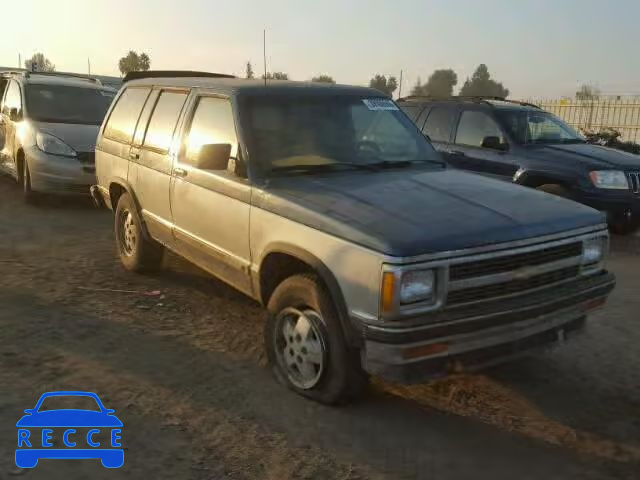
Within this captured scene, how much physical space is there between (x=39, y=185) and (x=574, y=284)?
24.7 ft

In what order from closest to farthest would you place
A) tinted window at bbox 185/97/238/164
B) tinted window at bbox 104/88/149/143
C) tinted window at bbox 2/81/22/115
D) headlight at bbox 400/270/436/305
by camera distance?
1. headlight at bbox 400/270/436/305
2. tinted window at bbox 185/97/238/164
3. tinted window at bbox 104/88/149/143
4. tinted window at bbox 2/81/22/115

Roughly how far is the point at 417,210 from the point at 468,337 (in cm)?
73

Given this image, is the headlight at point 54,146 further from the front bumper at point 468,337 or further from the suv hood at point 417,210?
the front bumper at point 468,337

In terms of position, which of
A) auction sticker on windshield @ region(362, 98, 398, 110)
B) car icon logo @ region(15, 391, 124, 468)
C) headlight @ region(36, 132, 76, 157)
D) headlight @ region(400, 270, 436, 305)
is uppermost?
auction sticker on windshield @ region(362, 98, 398, 110)

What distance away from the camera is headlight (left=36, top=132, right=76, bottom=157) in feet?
28.2

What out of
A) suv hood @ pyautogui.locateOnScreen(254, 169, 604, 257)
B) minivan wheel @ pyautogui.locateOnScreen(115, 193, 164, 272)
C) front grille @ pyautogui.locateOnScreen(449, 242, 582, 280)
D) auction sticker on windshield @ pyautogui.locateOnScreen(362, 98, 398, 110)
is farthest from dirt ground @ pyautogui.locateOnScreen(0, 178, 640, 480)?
auction sticker on windshield @ pyautogui.locateOnScreen(362, 98, 398, 110)

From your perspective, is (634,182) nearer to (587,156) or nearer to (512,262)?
(587,156)

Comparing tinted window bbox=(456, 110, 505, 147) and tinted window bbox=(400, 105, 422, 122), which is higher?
tinted window bbox=(400, 105, 422, 122)

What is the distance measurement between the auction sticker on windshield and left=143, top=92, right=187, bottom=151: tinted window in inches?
58.6

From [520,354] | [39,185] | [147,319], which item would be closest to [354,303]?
[520,354]

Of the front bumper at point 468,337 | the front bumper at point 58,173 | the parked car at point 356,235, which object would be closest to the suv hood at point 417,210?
the parked car at point 356,235

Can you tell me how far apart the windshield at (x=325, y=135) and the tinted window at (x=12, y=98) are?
6.68 m

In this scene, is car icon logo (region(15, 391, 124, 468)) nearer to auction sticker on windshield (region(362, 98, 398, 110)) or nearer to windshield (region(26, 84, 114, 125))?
auction sticker on windshield (region(362, 98, 398, 110))

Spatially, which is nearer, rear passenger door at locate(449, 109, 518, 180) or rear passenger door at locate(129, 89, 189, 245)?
rear passenger door at locate(129, 89, 189, 245)
